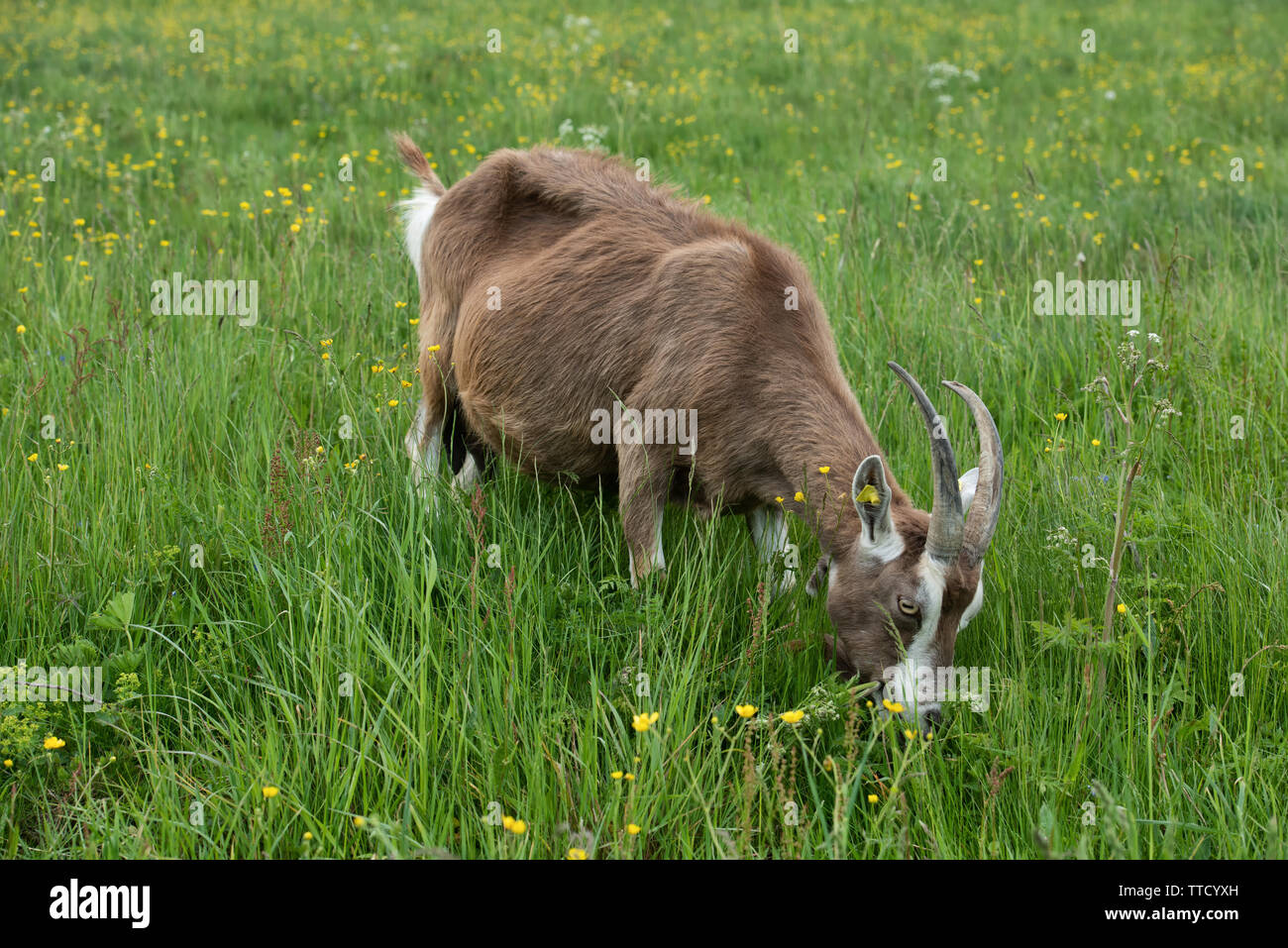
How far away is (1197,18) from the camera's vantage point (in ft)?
49.6

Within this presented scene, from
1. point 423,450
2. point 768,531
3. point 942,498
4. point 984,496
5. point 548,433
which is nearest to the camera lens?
point 942,498

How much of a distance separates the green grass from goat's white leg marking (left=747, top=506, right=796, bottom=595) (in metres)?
0.10

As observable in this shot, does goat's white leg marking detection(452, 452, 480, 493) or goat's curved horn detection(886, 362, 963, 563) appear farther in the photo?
goat's white leg marking detection(452, 452, 480, 493)

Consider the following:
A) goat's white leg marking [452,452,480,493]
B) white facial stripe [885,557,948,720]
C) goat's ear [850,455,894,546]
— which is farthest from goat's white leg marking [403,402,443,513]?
white facial stripe [885,557,948,720]

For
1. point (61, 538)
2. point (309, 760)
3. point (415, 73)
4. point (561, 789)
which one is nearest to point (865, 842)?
point (561, 789)

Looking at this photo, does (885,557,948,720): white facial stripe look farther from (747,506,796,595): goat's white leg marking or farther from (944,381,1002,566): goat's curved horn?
(747,506,796,595): goat's white leg marking

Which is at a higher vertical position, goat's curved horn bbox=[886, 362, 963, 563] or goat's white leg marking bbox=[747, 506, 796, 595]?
goat's curved horn bbox=[886, 362, 963, 563]

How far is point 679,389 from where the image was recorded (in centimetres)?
387

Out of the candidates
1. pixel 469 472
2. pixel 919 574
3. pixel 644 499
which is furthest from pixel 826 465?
pixel 469 472

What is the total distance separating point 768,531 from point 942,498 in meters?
1.14

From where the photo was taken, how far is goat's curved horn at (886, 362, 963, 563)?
10.00 feet

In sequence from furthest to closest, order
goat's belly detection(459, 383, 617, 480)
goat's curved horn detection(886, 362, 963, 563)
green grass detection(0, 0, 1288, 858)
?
goat's belly detection(459, 383, 617, 480), goat's curved horn detection(886, 362, 963, 563), green grass detection(0, 0, 1288, 858)

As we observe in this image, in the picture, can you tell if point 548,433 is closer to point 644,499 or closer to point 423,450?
point 644,499

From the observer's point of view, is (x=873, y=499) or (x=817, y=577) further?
(x=817, y=577)
